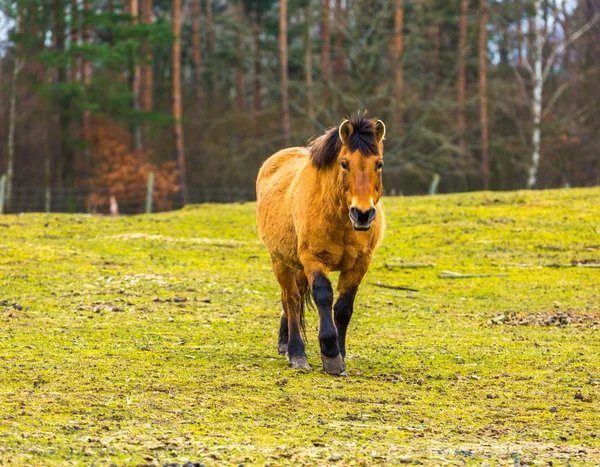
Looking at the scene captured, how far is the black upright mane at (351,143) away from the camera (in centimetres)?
781

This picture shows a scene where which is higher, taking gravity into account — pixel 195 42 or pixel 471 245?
pixel 195 42

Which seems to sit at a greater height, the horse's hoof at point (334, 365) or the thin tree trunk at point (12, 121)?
the thin tree trunk at point (12, 121)

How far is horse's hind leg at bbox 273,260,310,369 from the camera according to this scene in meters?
8.55

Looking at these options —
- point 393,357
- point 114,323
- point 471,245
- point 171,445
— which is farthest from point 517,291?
point 171,445

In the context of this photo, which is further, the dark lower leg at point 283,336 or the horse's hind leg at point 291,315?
the dark lower leg at point 283,336

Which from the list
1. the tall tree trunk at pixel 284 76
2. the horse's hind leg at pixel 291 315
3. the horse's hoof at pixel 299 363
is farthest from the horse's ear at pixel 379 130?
the tall tree trunk at pixel 284 76

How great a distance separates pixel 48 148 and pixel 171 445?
33.8 m

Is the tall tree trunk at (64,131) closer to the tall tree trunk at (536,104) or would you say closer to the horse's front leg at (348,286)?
the tall tree trunk at (536,104)

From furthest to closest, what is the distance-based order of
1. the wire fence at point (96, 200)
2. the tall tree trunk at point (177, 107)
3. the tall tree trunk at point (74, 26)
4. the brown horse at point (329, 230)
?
1. the tall tree trunk at point (177, 107)
2. the tall tree trunk at point (74, 26)
3. the wire fence at point (96, 200)
4. the brown horse at point (329, 230)

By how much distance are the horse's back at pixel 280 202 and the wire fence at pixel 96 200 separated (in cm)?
2385

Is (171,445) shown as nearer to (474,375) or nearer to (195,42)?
(474,375)

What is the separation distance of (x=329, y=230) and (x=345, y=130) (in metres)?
0.85

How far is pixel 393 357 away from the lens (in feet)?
30.4

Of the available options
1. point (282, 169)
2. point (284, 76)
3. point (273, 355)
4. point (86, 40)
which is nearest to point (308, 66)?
point (284, 76)
